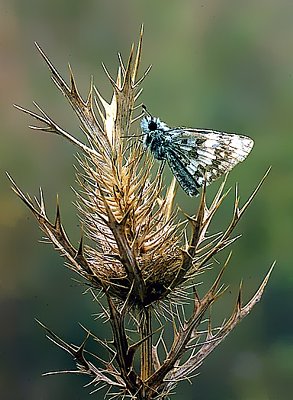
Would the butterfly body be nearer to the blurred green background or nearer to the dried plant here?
the dried plant

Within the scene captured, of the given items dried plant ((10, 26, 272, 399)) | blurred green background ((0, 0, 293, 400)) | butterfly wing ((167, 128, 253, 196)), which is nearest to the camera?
dried plant ((10, 26, 272, 399))

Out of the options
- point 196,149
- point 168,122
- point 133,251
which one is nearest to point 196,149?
point 196,149

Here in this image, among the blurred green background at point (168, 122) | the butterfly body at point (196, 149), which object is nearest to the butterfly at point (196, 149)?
the butterfly body at point (196, 149)

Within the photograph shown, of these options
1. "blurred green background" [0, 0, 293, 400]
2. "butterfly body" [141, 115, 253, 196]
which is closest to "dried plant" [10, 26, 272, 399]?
"butterfly body" [141, 115, 253, 196]

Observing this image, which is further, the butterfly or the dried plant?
the butterfly

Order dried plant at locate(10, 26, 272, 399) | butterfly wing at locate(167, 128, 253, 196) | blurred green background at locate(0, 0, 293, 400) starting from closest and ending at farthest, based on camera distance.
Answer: dried plant at locate(10, 26, 272, 399) → butterfly wing at locate(167, 128, 253, 196) → blurred green background at locate(0, 0, 293, 400)

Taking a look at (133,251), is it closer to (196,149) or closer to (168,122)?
(196,149)
